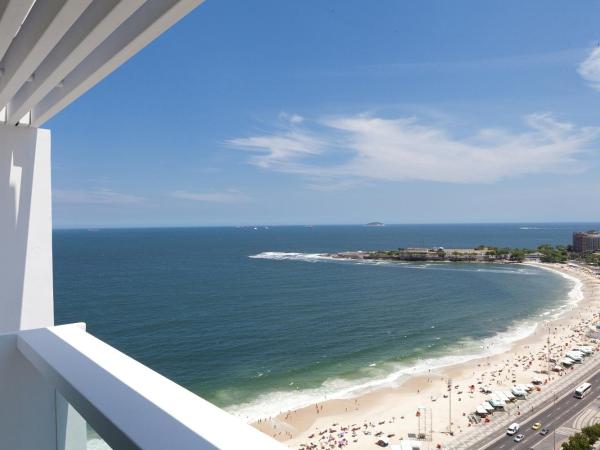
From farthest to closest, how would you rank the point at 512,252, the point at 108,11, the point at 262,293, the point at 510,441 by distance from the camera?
the point at 512,252 < the point at 262,293 < the point at 510,441 < the point at 108,11

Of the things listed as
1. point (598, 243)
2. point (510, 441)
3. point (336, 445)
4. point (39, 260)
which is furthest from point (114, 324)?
point (598, 243)

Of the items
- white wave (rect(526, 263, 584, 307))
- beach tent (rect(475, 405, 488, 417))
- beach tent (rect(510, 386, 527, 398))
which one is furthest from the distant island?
beach tent (rect(475, 405, 488, 417))

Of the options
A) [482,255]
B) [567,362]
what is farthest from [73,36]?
[482,255]

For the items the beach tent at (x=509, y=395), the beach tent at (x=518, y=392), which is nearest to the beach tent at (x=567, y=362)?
the beach tent at (x=518, y=392)

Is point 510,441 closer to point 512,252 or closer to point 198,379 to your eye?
point 198,379

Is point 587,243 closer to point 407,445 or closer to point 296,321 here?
point 296,321
